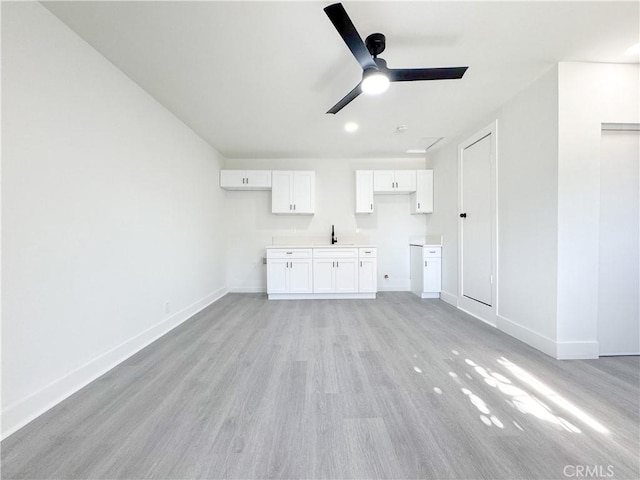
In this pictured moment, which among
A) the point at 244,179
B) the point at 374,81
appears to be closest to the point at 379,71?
the point at 374,81

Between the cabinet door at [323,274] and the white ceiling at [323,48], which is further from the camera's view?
the cabinet door at [323,274]

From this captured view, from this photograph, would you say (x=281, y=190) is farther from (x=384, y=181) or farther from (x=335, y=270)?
(x=384, y=181)

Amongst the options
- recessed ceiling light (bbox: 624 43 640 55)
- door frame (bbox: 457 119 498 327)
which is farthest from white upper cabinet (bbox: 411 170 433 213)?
recessed ceiling light (bbox: 624 43 640 55)

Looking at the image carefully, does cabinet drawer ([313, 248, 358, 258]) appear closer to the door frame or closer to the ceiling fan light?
the door frame

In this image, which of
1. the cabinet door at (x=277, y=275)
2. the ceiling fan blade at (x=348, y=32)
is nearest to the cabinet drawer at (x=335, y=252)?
the cabinet door at (x=277, y=275)

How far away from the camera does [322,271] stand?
429 cm

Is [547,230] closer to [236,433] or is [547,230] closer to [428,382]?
[428,382]

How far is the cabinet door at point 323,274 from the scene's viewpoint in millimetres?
4273

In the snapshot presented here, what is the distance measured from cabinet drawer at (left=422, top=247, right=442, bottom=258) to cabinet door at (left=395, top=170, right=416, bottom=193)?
1135mm

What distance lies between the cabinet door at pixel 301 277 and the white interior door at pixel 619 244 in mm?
3362

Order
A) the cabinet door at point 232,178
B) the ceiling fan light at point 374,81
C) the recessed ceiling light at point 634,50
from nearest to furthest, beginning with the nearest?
1. the ceiling fan light at point 374,81
2. the recessed ceiling light at point 634,50
3. the cabinet door at point 232,178

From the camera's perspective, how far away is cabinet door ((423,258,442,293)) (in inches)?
167

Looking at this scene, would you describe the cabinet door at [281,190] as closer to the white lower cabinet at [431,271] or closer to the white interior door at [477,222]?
the white lower cabinet at [431,271]

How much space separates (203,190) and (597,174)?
177 inches
